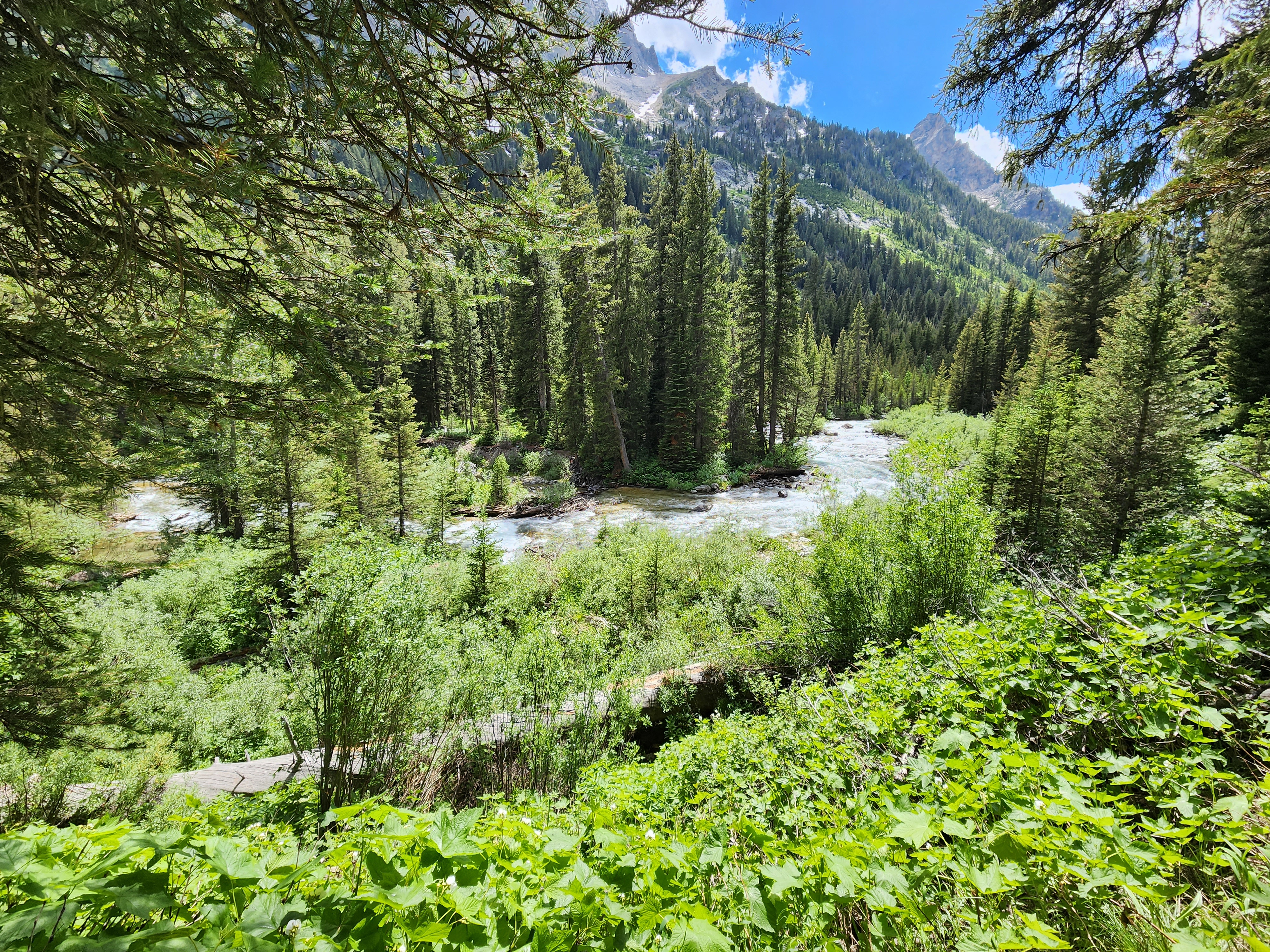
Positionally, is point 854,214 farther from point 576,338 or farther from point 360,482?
point 360,482

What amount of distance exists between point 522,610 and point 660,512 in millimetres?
10634

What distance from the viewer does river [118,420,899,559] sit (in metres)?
15.9

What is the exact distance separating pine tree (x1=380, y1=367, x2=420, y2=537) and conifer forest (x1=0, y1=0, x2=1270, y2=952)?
374 centimetres

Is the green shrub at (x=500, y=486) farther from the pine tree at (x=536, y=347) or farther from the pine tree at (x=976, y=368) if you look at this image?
the pine tree at (x=976, y=368)

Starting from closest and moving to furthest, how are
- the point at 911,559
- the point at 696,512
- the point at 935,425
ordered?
the point at 911,559, the point at 696,512, the point at 935,425

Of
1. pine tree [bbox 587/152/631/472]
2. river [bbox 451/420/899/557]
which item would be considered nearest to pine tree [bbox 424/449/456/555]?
river [bbox 451/420/899/557]

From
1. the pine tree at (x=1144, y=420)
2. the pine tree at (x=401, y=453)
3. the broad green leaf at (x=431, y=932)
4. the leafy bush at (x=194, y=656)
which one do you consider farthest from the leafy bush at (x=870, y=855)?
the pine tree at (x=401, y=453)

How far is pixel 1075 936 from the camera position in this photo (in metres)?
1.49

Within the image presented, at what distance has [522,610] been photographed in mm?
8688

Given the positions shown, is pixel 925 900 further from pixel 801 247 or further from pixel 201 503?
pixel 801 247

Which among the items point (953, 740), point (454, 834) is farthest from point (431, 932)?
point (953, 740)

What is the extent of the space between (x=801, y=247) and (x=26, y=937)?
2870 cm

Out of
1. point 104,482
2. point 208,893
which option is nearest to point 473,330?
point 104,482

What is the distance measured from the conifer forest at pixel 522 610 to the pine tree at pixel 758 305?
55.3 ft
